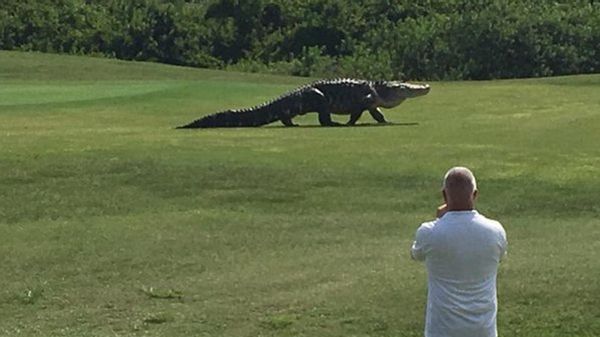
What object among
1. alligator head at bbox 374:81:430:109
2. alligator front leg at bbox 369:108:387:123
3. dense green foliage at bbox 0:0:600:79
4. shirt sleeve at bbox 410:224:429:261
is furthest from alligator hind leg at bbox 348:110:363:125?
dense green foliage at bbox 0:0:600:79

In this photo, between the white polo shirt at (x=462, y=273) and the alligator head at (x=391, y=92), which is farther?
the alligator head at (x=391, y=92)

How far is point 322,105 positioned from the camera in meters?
22.0

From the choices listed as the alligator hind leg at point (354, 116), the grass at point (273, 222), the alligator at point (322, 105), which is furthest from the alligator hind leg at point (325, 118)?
the grass at point (273, 222)

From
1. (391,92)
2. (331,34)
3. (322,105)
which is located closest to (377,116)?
(391,92)

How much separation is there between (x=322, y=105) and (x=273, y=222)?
9.17 m

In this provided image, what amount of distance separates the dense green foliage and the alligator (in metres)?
24.7

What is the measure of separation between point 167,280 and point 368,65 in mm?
38521

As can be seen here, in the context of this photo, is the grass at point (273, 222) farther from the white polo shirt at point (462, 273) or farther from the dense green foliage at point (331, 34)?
the dense green foliage at point (331, 34)

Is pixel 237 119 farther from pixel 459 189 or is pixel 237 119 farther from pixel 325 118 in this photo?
pixel 459 189

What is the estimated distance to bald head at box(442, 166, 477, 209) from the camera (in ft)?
20.0

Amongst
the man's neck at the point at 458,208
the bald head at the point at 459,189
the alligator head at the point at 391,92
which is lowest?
the alligator head at the point at 391,92

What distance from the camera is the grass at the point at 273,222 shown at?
31.9 feet

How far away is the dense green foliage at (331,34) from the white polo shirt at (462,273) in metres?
41.0

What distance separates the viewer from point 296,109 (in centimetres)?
2197
